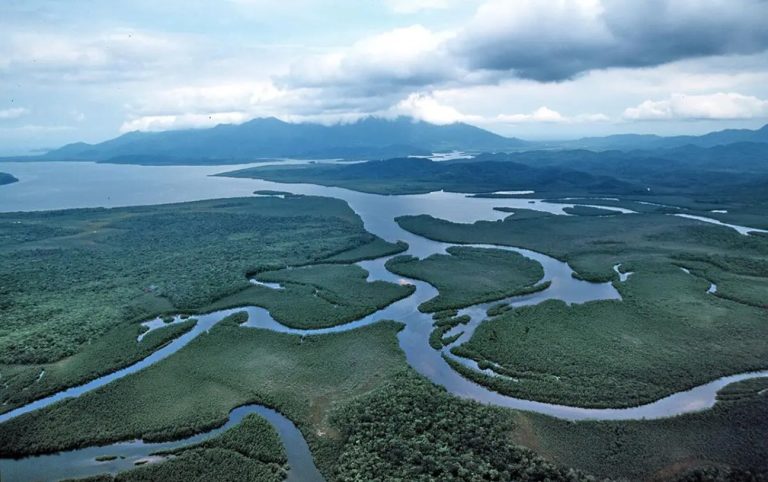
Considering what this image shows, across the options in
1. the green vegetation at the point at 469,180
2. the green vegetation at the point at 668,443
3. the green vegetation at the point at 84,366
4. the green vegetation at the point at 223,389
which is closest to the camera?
the green vegetation at the point at 668,443

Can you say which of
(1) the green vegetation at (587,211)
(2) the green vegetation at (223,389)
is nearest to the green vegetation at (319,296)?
(2) the green vegetation at (223,389)

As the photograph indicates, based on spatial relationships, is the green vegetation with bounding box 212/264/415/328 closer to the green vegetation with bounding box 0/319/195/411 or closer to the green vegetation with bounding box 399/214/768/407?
the green vegetation with bounding box 0/319/195/411

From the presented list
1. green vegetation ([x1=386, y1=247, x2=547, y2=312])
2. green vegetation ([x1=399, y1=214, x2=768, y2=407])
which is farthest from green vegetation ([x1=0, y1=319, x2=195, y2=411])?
green vegetation ([x1=399, y1=214, x2=768, y2=407])

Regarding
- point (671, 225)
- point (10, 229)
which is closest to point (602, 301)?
point (671, 225)

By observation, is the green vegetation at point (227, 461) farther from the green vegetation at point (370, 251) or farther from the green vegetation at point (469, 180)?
the green vegetation at point (469, 180)

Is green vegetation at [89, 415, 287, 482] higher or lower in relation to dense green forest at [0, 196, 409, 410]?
lower

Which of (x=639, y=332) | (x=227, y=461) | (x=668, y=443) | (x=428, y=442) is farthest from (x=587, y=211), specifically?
(x=227, y=461)

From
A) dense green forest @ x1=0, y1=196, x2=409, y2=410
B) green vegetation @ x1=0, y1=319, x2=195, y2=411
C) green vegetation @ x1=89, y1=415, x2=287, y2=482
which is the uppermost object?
dense green forest @ x1=0, y1=196, x2=409, y2=410

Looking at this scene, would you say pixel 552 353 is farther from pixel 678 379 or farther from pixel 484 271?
pixel 484 271
